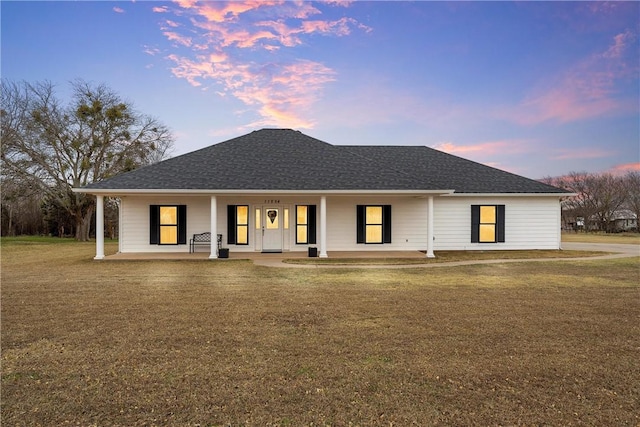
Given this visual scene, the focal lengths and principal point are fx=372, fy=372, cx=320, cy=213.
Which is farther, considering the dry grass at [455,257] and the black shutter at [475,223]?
the black shutter at [475,223]

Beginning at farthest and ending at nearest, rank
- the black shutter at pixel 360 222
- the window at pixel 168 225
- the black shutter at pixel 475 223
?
1. the black shutter at pixel 475 223
2. the black shutter at pixel 360 222
3. the window at pixel 168 225

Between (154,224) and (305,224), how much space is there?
645 cm

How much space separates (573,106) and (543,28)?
490 cm

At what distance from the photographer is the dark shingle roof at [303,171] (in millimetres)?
14109

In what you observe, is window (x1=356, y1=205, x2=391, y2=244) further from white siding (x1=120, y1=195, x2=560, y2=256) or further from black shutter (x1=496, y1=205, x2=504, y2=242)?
black shutter (x1=496, y1=205, x2=504, y2=242)

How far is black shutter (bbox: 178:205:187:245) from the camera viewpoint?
1587 cm

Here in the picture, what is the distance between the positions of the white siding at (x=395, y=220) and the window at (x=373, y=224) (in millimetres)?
227

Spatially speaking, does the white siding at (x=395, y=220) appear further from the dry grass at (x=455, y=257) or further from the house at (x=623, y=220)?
the house at (x=623, y=220)

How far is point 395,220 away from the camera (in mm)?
16641

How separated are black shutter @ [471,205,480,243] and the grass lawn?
25.6 ft

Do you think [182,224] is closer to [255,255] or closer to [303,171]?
[255,255]

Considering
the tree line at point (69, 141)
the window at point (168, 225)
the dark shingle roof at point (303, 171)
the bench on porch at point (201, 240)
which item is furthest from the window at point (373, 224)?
the tree line at point (69, 141)

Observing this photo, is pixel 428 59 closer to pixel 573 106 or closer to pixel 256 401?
pixel 573 106

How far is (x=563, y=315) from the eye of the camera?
6285mm
